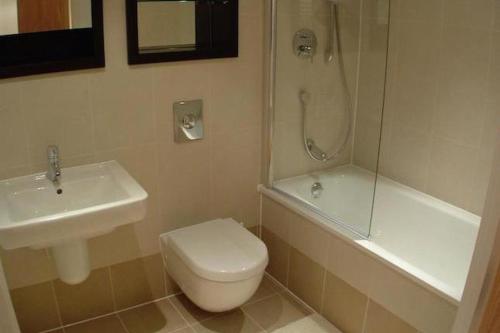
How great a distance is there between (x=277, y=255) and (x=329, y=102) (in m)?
0.86

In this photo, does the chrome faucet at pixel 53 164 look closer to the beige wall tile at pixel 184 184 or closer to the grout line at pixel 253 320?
the beige wall tile at pixel 184 184

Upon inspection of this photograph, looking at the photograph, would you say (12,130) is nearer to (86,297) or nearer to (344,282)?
(86,297)

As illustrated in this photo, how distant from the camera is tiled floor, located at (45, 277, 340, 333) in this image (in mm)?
2303

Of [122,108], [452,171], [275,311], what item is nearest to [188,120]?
[122,108]

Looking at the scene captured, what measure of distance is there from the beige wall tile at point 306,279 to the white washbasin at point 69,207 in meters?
0.93

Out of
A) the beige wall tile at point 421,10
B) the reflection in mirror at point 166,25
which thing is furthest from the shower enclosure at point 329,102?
the reflection in mirror at point 166,25

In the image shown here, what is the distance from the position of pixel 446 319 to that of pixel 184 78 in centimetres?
146

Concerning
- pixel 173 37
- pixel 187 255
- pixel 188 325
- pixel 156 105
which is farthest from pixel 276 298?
pixel 173 37

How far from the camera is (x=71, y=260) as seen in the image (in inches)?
77.4

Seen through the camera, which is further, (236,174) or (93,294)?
(236,174)

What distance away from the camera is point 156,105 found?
2.21m

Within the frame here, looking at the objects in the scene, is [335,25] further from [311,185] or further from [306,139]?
[311,185]

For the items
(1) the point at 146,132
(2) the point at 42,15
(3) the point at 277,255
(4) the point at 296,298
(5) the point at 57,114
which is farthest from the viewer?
(3) the point at 277,255

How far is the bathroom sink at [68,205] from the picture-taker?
164 cm
